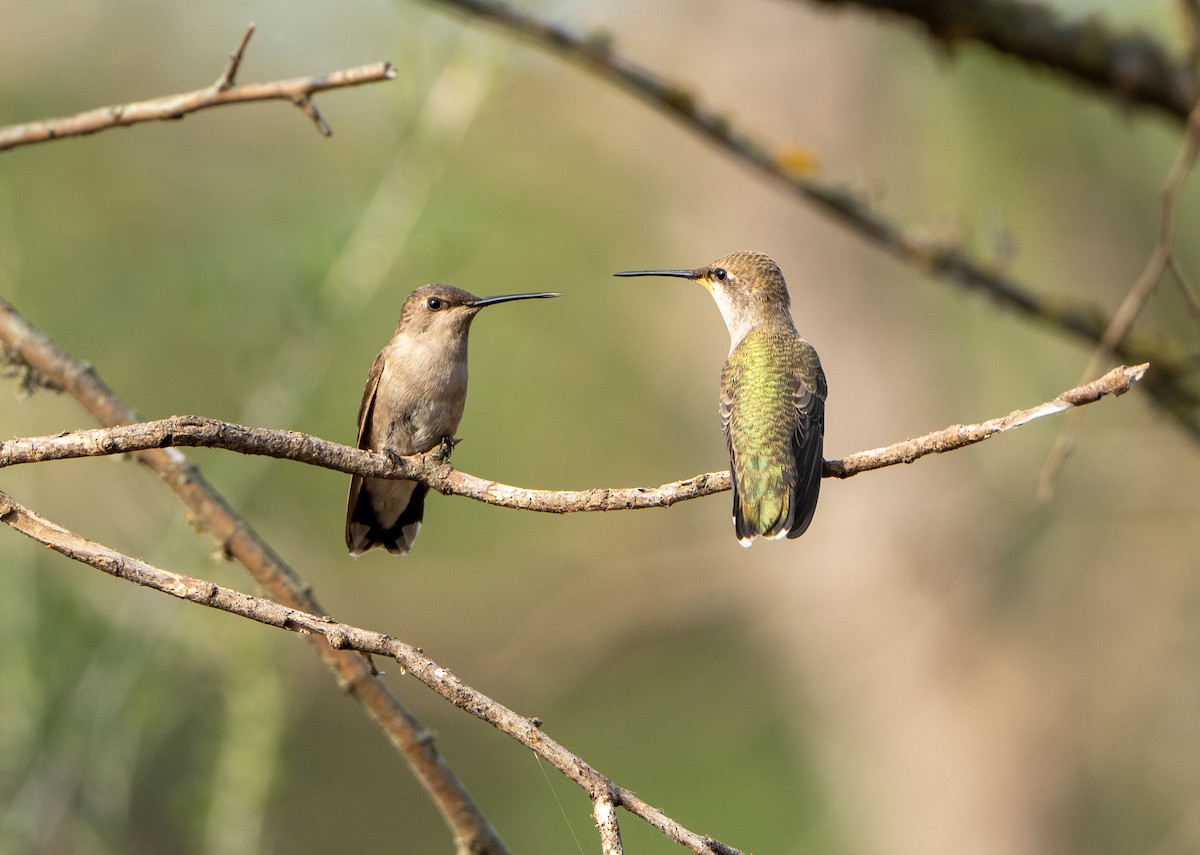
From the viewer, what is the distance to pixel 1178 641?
9102mm

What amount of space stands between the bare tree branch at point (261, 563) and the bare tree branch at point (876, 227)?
6.87 feet

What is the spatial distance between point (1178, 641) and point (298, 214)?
6.81 metres

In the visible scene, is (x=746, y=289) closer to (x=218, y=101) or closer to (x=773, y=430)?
(x=773, y=430)

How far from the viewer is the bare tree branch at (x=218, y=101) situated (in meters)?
2.59

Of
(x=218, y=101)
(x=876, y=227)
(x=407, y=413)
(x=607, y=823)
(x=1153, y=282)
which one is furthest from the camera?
(x=876, y=227)

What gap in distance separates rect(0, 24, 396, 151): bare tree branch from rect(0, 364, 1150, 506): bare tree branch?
0.74m

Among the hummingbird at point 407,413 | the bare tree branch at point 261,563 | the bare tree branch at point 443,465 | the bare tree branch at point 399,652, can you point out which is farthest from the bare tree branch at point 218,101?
the hummingbird at point 407,413

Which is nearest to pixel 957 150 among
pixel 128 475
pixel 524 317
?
pixel 524 317

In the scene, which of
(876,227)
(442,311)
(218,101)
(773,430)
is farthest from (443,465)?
(876,227)

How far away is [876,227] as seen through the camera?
4504 mm

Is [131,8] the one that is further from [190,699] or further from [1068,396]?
[1068,396]

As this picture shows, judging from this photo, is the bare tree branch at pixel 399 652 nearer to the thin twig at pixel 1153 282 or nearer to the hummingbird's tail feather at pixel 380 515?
the thin twig at pixel 1153 282

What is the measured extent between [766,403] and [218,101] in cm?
173

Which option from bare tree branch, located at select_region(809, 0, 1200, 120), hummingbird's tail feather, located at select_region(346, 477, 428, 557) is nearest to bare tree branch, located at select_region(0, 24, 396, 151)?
hummingbird's tail feather, located at select_region(346, 477, 428, 557)
